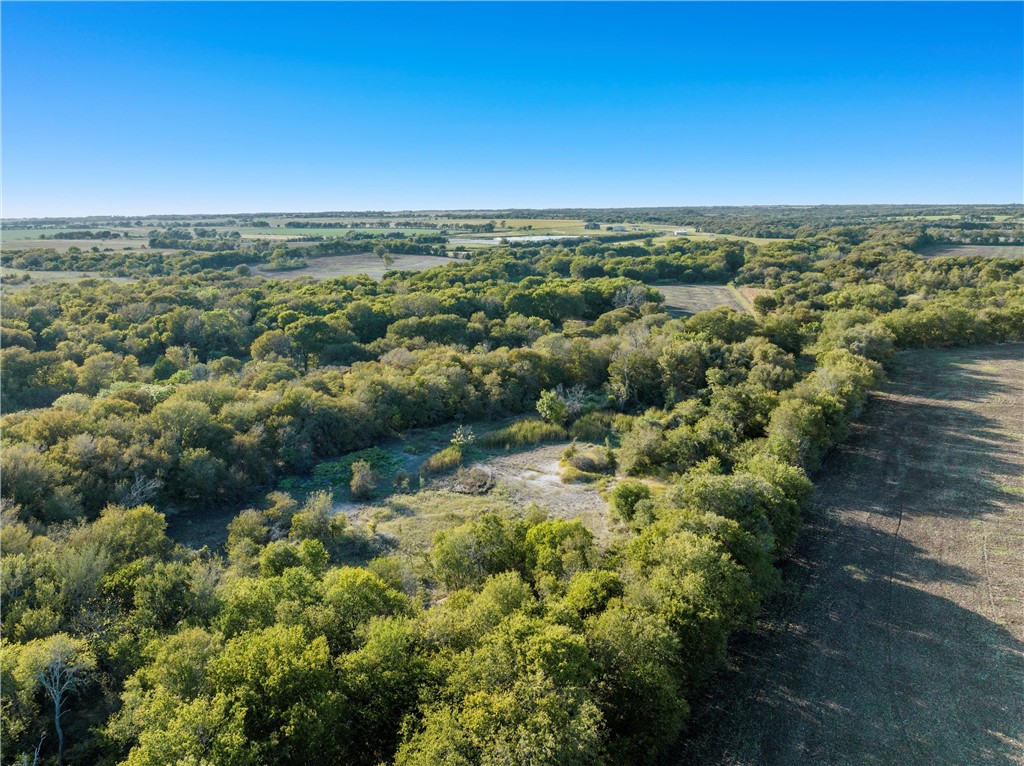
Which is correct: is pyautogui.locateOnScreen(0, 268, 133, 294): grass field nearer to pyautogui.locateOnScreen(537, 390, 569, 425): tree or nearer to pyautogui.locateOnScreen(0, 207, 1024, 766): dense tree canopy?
pyautogui.locateOnScreen(0, 207, 1024, 766): dense tree canopy

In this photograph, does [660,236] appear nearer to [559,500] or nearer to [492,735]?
[559,500]

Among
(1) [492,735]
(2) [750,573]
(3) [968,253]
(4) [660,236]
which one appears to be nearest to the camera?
(1) [492,735]

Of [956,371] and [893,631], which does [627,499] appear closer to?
[893,631]

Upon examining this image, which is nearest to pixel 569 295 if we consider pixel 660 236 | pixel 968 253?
pixel 968 253

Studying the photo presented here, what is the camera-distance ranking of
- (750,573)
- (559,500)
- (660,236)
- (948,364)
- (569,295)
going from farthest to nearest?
(660,236)
(569,295)
(948,364)
(559,500)
(750,573)

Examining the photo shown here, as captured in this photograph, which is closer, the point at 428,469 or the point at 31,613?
the point at 31,613

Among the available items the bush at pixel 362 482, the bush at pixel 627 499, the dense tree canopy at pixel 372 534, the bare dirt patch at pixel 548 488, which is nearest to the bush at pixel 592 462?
the dense tree canopy at pixel 372 534

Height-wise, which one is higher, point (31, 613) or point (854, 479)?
point (31, 613)
